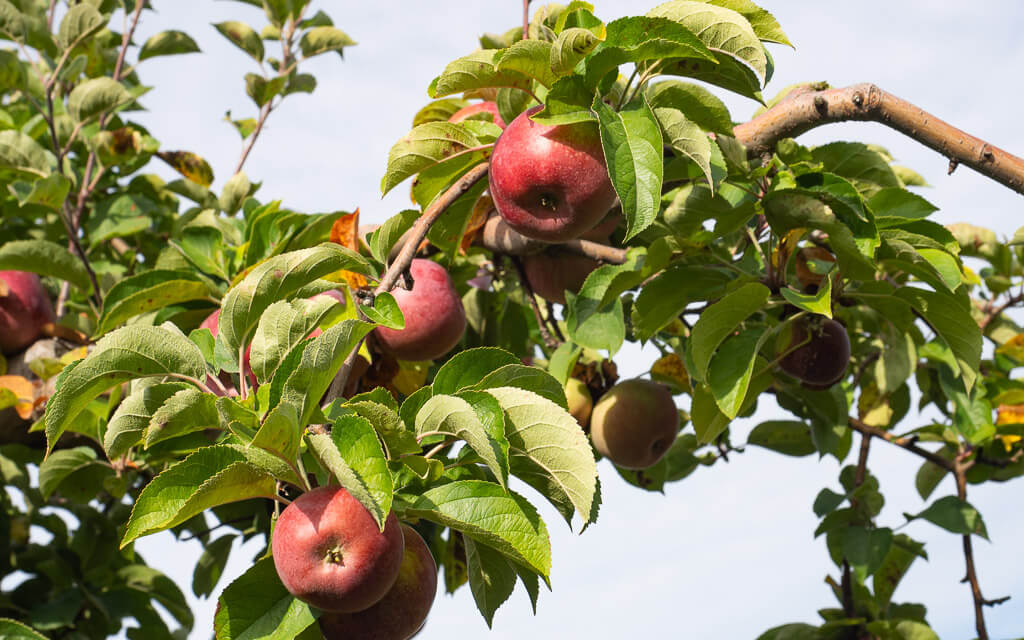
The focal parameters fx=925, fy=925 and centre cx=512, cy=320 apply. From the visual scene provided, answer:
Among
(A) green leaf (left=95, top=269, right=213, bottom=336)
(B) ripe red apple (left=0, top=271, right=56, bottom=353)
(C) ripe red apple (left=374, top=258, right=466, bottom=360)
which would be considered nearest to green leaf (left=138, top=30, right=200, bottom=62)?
(B) ripe red apple (left=0, top=271, right=56, bottom=353)

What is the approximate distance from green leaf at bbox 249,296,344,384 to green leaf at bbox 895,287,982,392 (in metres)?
1.16

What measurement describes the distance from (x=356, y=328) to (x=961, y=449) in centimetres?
258

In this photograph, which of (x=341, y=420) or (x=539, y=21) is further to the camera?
(x=539, y=21)

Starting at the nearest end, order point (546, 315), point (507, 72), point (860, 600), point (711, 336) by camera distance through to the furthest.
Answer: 1. point (507, 72)
2. point (711, 336)
3. point (546, 315)
4. point (860, 600)

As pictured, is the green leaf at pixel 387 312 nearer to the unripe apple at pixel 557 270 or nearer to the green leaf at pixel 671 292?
the green leaf at pixel 671 292

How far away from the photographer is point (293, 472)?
123 cm

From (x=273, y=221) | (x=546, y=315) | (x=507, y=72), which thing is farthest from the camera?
(x=546, y=315)

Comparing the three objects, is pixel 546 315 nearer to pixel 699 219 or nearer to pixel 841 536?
pixel 699 219

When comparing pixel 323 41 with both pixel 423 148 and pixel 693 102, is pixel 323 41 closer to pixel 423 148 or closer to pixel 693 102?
pixel 423 148

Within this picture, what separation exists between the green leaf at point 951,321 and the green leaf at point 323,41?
2.45 m

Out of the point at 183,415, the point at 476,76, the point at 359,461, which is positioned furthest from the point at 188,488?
the point at 476,76

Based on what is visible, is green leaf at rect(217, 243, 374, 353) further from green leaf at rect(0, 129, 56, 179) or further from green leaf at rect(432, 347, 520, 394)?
green leaf at rect(0, 129, 56, 179)

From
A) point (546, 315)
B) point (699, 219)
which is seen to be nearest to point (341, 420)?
point (699, 219)

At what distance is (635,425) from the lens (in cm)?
234
